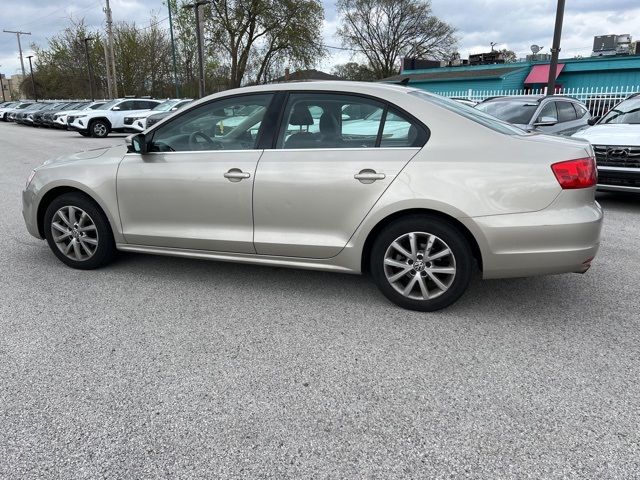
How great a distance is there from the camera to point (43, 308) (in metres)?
3.94

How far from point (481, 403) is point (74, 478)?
1930mm

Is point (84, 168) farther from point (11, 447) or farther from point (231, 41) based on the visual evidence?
point (231, 41)

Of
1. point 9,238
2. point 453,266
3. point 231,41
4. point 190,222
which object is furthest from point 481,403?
point 231,41

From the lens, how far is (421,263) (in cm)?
370

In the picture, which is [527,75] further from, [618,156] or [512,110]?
[618,156]

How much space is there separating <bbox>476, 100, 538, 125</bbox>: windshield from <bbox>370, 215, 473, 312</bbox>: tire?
6.51 metres

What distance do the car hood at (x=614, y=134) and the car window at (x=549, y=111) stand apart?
62.5 inches

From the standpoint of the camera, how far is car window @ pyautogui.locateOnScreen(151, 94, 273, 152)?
4.15 meters

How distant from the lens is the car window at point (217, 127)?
13.6 ft

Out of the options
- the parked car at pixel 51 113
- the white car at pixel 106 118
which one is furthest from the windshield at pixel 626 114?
the parked car at pixel 51 113

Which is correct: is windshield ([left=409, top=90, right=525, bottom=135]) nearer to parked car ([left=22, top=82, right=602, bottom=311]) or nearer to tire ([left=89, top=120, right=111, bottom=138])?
parked car ([left=22, top=82, right=602, bottom=311])

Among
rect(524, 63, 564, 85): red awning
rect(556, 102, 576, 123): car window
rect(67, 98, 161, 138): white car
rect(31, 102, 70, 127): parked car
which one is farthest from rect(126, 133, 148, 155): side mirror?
rect(31, 102, 70, 127): parked car

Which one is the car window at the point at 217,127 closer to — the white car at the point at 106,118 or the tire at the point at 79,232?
the tire at the point at 79,232

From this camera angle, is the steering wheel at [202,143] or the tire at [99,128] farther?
the tire at [99,128]
